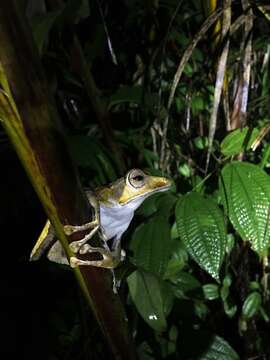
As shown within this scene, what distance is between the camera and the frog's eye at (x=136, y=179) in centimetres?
53

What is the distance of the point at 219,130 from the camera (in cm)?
110

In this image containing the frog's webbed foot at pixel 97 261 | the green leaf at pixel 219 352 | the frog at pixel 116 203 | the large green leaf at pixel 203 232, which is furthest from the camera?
the green leaf at pixel 219 352

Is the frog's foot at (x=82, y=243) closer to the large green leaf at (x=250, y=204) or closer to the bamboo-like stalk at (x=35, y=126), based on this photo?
the bamboo-like stalk at (x=35, y=126)

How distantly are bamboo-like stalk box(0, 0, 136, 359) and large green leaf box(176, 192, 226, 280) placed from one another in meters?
0.26

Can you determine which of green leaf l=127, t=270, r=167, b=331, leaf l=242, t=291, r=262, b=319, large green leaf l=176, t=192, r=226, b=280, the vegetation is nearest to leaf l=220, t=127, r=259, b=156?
the vegetation

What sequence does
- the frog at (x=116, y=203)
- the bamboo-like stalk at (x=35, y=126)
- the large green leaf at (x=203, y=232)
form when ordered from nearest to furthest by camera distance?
the bamboo-like stalk at (x=35, y=126) → the frog at (x=116, y=203) → the large green leaf at (x=203, y=232)

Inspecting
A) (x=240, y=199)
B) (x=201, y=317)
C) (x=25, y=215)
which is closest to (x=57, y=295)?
(x=25, y=215)

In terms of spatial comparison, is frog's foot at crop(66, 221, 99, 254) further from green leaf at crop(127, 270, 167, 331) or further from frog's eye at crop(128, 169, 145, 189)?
green leaf at crop(127, 270, 167, 331)

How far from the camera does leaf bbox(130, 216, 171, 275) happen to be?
0.71 metres

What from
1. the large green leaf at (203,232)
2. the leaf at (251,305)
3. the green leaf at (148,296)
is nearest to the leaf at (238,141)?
the large green leaf at (203,232)

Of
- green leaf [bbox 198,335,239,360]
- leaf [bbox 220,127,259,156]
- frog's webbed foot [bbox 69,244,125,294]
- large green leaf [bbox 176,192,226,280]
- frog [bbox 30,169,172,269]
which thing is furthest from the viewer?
green leaf [bbox 198,335,239,360]

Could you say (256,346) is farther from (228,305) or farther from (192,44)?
(192,44)

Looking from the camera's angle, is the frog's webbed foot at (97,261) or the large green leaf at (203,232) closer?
the frog's webbed foot at (97,261)

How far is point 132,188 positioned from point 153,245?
22 cm
